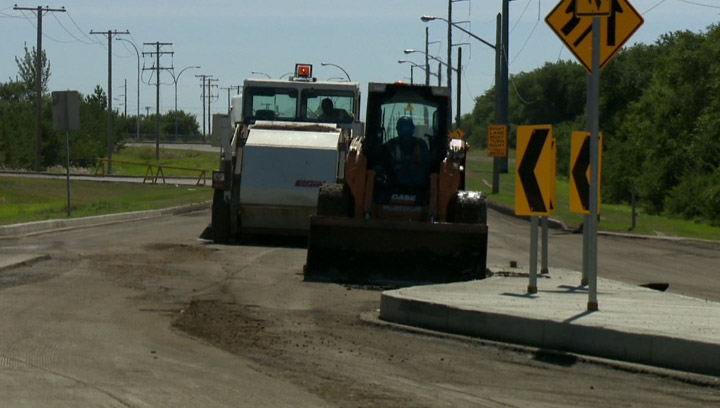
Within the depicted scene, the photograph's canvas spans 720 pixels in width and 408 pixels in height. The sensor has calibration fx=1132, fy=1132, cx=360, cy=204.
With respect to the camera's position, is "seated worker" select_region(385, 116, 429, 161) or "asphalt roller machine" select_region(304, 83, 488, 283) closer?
"asphalt roller machine" select_region(304, 83, 488, 283)

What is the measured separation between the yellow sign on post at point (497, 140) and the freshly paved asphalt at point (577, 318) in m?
33.2

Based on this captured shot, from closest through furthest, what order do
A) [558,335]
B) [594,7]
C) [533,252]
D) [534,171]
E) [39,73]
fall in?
[558,335] < [594,7] < [534,171] < [533,252] < [39,73]

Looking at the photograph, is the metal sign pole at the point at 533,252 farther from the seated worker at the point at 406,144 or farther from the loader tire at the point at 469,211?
the seated worker at the point at 406,144

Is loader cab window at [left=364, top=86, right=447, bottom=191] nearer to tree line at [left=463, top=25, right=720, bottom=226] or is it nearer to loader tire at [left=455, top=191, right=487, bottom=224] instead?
loader tire at [left=455, top=191, right=487, bottom=224]

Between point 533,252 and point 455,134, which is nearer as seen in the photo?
point 533,252

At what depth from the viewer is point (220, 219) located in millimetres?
22531

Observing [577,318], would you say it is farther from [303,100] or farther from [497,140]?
[497,140]

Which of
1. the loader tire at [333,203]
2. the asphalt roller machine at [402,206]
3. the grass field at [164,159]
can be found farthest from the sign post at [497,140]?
the grass field at [164,159]

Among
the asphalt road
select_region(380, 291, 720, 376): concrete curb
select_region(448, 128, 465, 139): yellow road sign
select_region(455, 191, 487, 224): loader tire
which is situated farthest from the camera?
select_region(448, 128, 465, 139): yellow road sign

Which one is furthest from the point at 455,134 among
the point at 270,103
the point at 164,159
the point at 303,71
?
the point at 164,159

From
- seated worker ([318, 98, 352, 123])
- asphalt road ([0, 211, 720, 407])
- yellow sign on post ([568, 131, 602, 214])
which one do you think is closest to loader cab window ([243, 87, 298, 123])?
seated worker ([318, 98, 352, 123])

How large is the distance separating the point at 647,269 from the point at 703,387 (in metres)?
11.6

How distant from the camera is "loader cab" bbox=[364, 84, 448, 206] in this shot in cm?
1791

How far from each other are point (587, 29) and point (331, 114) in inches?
469
